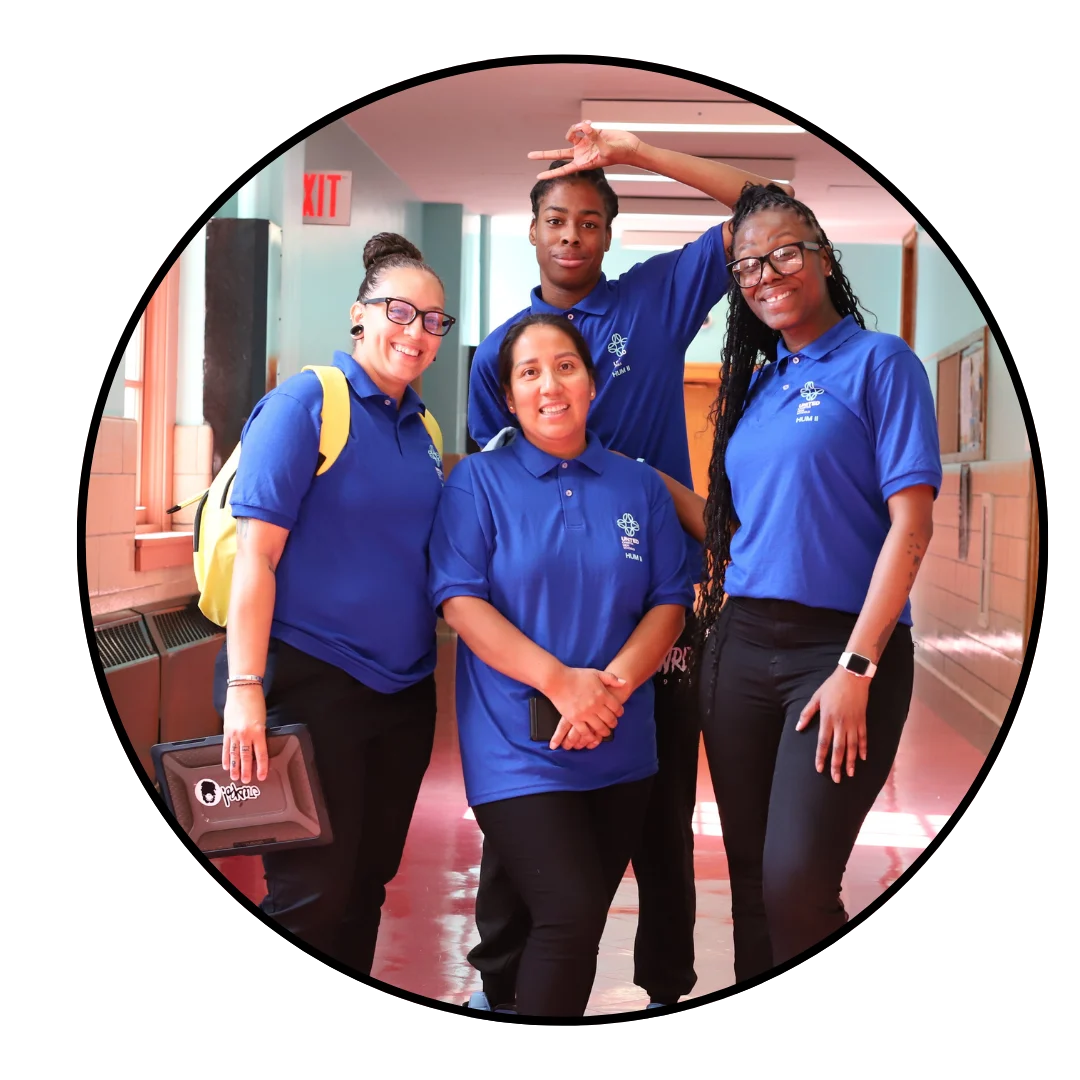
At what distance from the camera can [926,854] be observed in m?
1.32

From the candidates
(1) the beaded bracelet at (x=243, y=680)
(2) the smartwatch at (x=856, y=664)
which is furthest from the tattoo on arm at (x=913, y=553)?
(1) the beaded bracelet at (x=243, y=680)

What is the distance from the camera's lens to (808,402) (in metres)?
1.23

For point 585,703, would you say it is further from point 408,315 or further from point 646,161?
point 646,161

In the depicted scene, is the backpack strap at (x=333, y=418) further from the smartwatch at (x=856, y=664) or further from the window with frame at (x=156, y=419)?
the smartwatch at (x=856, y=664)

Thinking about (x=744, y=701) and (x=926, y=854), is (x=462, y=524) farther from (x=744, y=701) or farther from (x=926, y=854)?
(x=926, y=854)

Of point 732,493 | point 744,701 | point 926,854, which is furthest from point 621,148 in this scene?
point 926,854

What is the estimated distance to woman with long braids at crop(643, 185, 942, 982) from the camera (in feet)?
3.97

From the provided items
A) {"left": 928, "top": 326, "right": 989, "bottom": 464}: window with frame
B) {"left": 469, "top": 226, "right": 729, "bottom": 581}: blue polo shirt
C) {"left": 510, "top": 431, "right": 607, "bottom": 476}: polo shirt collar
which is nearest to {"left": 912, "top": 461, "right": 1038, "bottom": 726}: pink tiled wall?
{"left": 928, "top": 326, "right": 989, "bottom": 464}: window with frame

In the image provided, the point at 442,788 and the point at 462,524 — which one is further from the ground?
the point at 462,524

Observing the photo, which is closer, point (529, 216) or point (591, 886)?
point (591, 886)

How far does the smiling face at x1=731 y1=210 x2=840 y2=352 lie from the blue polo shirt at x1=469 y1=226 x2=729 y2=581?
85 mm

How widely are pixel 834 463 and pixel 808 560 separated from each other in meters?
0.12

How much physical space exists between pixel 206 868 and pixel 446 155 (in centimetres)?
100

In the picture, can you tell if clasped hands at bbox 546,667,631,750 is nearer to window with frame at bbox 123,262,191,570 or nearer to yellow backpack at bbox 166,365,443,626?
yellow backpack at bbox 166,365,443,626
